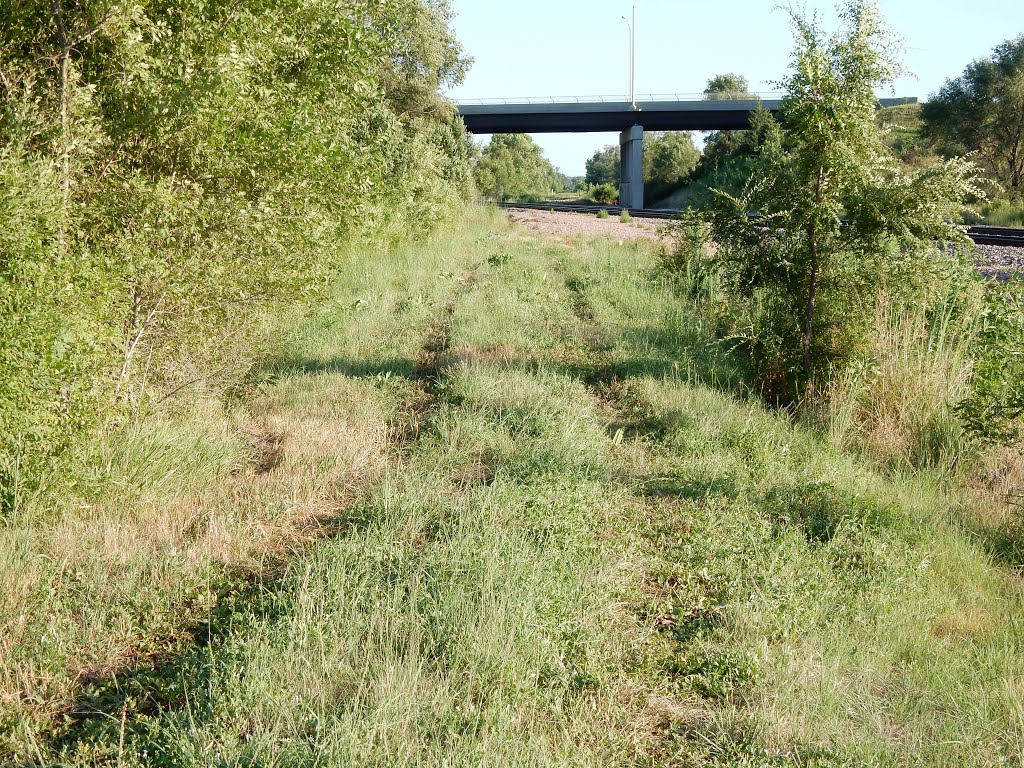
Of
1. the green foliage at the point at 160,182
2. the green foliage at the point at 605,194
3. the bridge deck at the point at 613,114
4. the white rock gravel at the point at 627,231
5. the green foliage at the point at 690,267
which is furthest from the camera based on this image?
the green foliage at the point at 605,194

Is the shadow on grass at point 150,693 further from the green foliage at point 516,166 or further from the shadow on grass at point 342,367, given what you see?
the green foliage at point 516,166

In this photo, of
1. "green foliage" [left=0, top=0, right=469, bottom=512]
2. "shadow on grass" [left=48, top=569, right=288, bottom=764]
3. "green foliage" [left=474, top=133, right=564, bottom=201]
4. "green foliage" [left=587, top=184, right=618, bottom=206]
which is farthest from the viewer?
"green foliage" [left=587, top=184, right=618, bottom=206]

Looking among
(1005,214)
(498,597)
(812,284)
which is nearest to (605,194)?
(1005,214)

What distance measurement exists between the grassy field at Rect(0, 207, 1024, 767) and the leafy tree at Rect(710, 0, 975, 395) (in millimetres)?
1313

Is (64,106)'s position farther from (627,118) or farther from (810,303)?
(627,118)

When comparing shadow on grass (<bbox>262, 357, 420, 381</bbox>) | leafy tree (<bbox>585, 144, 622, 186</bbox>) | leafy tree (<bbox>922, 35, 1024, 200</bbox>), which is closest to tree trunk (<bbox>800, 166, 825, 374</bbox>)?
shadow on grass (<bbox>262, 357, 420, 381</bbox>)

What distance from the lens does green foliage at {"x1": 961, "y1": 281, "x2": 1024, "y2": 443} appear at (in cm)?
602

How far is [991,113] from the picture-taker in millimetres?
39750

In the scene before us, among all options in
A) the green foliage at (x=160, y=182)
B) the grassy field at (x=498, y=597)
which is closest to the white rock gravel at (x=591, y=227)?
the green foliage at (x=160, y=182)

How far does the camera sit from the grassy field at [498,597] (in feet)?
10.2

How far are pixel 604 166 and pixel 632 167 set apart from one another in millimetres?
89623

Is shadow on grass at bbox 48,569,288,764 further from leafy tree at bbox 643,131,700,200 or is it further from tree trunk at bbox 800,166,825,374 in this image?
leafy tree at bbox 643,131,700,200

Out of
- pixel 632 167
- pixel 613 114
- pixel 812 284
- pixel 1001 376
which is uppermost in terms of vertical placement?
pixel 613 114

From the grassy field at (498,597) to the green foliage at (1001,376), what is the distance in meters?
0.65
